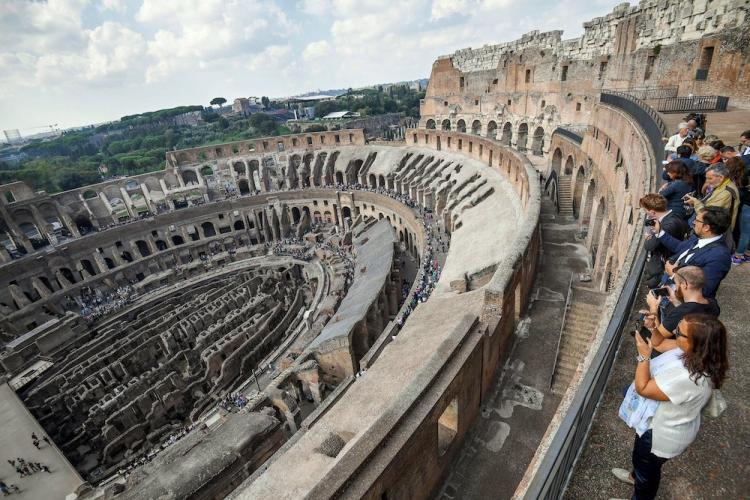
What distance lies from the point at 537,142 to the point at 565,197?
1200 cm

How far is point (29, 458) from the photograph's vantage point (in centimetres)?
1467

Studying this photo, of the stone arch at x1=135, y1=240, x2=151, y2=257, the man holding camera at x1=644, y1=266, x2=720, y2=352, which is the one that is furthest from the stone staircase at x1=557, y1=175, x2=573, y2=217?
the stone arch at x1=135, y1=240, x2=151, y2=257

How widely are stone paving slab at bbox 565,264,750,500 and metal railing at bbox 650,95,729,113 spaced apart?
1345 centimetres

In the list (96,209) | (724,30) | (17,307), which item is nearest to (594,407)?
(724,30)

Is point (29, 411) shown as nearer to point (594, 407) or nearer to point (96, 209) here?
point (96, 209)

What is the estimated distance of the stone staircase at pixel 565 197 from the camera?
1780 centimetres

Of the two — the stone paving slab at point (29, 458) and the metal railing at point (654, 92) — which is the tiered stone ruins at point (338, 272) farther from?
the stone paving slab at point (29, 458)

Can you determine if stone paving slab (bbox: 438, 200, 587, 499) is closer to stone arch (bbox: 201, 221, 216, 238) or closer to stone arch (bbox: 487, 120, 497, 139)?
stone arch (bbox: 487, 120, 497, 139)

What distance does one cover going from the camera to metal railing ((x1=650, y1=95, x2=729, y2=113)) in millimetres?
13326

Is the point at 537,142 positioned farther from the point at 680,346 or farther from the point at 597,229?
the point at 680,346

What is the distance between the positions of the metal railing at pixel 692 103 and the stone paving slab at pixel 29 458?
2580 centimetres

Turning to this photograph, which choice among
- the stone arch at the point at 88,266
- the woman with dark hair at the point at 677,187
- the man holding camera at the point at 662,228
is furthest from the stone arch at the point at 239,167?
the man holding camera at the point at 662,228

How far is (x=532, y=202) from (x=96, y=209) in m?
33.6

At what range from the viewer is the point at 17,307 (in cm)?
2477
